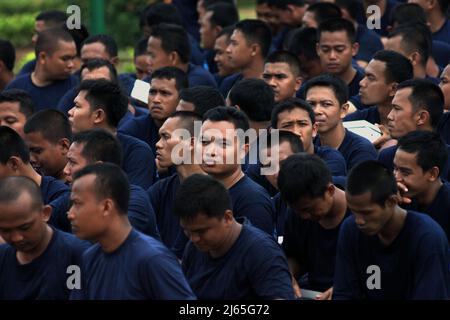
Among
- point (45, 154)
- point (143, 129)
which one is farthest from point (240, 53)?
point (45, 154)

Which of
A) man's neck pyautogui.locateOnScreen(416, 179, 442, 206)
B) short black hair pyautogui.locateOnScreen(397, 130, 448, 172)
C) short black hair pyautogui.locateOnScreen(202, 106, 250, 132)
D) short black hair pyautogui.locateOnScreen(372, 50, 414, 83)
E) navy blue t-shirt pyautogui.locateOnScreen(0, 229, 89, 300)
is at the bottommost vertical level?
navy blue t-shirt pyautogui.locateOnScreen(0, 229, 89, 300)

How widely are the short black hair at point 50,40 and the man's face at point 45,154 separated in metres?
3.01

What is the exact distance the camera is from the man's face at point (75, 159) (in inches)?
314

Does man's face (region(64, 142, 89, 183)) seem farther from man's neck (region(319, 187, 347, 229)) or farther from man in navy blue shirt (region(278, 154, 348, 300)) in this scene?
man's neck (region(319, 187, 347, 229))

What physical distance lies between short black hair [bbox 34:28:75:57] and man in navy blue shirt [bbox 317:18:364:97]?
241cm

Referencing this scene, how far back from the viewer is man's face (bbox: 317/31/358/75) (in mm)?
11438

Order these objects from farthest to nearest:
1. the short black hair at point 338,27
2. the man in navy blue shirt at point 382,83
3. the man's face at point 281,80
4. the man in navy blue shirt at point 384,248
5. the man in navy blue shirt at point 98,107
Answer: the short black hair at point 338,27 < the man's face at point 281,80 < the man in navy blue shirt at point 382,83 < the man in navy blue shirt at point 98,107 < the man in navy blue shirt at point 384,248

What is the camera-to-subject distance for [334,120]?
945 cm

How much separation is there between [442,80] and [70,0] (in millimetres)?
8779

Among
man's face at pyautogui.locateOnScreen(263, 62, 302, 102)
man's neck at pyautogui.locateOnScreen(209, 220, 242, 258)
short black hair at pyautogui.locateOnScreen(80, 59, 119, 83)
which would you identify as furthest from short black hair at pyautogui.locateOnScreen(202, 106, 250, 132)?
short black hair at pyautogui.locateOnScreen(80, 59, 119, 83)

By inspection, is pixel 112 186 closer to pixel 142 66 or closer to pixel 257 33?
pixel 257 33

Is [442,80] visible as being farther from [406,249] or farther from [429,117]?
[406,249]

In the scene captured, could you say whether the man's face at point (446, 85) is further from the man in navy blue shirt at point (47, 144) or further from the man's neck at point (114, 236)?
the man's neck at point (114, 236)

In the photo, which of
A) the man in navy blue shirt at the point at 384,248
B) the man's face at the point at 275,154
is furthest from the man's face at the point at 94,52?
the man in navy blue shirt at the point at 384,248
